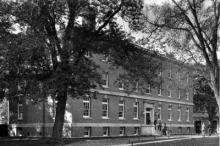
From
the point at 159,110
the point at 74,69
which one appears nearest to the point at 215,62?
the point at 74,69

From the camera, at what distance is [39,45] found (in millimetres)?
24609

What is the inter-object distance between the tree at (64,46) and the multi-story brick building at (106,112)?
7422mm

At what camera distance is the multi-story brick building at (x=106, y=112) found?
139 feet

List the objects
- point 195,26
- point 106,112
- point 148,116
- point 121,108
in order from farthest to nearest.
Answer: point 148,116 → point 121,108 → point 106,112 → point 195,26

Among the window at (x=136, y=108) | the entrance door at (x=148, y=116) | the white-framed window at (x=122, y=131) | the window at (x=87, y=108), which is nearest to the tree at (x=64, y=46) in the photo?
the window at (x=87, y=108)

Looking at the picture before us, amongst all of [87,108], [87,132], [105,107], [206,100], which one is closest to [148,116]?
[105,107]

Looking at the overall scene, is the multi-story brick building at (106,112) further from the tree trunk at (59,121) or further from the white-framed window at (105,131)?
the tree trunk at (59,121)

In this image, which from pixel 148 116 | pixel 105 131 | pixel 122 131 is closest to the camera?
pixel 105 131

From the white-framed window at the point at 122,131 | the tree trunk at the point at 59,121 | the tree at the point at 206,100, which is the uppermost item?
the tree at the point at 206,100

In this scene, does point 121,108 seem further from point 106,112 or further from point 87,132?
point 87,132

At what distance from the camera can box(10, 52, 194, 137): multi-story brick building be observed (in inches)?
1665

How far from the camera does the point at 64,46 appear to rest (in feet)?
87.5

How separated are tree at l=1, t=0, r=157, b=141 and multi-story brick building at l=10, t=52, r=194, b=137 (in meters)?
7.42

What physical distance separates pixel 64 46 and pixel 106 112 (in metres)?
21.7
